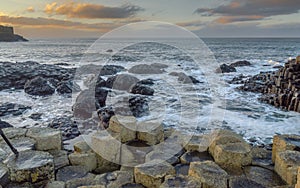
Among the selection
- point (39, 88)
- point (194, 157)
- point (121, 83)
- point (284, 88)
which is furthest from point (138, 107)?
point (284, 88)

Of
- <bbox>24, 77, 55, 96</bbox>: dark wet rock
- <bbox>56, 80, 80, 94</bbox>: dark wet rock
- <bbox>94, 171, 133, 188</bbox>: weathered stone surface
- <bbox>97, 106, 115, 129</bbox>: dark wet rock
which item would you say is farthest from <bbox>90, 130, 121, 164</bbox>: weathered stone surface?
<bbox>24, 77, 55, 96</bbox>: dark wet rock

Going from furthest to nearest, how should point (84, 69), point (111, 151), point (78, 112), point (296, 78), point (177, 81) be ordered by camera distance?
point (84, 69), point (177, 81), point (296, 78), point (78, 112), point (111, 151)

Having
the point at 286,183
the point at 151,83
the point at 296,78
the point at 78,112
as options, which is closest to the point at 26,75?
the point at 151,83

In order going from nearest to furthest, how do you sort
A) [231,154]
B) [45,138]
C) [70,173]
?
1. [231,154]
2. [70,173]
3. [45,138]

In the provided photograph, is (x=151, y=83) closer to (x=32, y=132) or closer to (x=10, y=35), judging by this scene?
(x=32, y=132)

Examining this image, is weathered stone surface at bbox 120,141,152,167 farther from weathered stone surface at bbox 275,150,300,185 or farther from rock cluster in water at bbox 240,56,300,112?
rock cluster in water at bbox 240,56,300,112

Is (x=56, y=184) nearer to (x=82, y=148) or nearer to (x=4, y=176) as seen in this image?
(x=4, y=176)

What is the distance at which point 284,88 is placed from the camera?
520 inches

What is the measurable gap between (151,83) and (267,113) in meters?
7.64

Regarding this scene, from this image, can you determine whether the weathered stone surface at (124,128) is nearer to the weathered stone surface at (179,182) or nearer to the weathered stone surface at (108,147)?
the weathered stone surface at (108,147)

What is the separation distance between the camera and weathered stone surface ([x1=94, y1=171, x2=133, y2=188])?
3.89 metres

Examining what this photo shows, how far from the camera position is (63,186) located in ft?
12.5

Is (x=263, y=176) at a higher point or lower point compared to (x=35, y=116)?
higher

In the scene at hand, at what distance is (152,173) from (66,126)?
5.44 m
